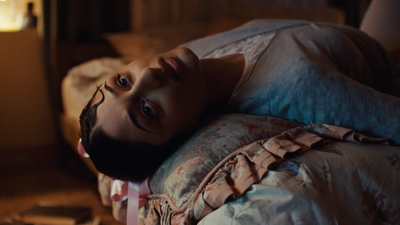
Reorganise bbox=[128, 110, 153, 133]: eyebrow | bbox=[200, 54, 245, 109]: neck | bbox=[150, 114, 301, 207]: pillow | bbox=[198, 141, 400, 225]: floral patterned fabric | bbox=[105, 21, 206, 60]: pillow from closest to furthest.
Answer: bbox=[198, 141, 400, 225]: floral patterned fabric, bbox=[150, 114, 301, 207]: pillow, bbox=[128, 110, 153, 133]: eyebrow, bbox=[200, 54, 245, 109]: neck, bbox=[105, 21, 206, 60]: pillow

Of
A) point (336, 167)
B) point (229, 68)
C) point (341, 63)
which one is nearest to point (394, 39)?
point (341, 63)

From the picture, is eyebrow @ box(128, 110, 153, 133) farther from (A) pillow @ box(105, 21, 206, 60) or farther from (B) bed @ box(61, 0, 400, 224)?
(A) pillow @ box(105, 21, 206, 60)

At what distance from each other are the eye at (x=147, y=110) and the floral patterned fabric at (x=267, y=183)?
0.43ft

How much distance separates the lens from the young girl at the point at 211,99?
0.87m

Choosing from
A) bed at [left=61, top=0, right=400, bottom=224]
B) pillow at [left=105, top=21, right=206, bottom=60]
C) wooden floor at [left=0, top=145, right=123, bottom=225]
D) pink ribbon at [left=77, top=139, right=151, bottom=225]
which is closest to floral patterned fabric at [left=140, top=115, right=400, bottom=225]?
bed at [left=61, top=0, right=400, bottom=224]

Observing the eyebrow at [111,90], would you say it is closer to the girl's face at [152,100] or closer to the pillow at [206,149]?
the girl's face at [152,100]

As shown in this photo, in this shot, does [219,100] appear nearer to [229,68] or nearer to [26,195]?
[229,68]

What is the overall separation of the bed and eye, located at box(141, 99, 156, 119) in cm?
12

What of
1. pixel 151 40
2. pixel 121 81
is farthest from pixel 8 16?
pixel 121 81

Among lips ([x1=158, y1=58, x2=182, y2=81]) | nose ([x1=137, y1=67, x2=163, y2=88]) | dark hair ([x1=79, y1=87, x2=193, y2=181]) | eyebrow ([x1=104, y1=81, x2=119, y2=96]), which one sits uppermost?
lips ([x1=158, y1=58, x2=182, y2=81])

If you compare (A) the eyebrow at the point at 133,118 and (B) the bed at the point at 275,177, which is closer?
(B) the bed at the point at 275,177

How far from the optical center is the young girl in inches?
34.1

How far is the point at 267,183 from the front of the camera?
66 centimetres

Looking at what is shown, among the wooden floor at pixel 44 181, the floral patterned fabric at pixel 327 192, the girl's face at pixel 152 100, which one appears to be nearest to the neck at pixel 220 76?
the girl's face at pixel 152 100
